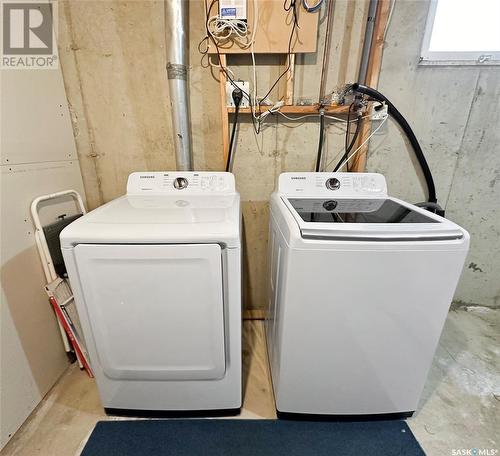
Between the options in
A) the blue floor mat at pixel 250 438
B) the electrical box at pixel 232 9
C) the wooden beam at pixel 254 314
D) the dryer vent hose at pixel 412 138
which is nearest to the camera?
the blue floor mat at pixel 250 438

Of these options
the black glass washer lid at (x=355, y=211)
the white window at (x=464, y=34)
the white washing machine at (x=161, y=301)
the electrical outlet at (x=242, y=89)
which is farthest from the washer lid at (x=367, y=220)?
the white window at (x=464, y=34)

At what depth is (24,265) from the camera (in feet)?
4.09

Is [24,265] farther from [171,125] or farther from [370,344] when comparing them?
[370,344]

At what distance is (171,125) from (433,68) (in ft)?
5.44

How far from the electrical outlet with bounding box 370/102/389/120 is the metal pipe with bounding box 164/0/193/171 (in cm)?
113

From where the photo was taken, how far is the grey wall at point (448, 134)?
59.9 inches

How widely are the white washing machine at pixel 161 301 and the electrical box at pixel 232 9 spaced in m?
1.01

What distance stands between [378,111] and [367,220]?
0.80m

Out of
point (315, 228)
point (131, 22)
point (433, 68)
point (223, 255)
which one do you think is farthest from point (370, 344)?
point (131, 22)

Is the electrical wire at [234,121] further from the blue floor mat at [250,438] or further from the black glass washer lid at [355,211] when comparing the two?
the blue floor mat at [250,438]

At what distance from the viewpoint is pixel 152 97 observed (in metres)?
1.60

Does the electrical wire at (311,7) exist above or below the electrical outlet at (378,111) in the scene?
above

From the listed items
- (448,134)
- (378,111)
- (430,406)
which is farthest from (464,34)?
(430,406)

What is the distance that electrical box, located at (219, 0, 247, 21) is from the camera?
4.39 feet
